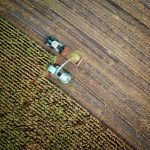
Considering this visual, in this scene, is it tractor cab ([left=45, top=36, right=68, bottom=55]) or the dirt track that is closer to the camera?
tractor cab ([left=45, top=36, right=68, bottom=55])

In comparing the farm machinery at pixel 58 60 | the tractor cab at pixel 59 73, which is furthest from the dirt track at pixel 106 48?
the tractor cab at pixel 59 73

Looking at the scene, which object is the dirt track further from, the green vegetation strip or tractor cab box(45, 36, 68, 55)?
the green vegetation strip

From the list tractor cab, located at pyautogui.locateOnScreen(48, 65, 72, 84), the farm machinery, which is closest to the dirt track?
the farm machinery

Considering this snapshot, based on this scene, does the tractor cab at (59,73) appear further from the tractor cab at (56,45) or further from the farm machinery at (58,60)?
the tractor cab at (56,45)

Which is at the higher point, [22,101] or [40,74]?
[40,74]

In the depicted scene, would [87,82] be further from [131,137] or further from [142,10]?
A: [142,10]

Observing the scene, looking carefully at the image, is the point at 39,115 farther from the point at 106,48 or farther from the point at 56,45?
the point at 106,48

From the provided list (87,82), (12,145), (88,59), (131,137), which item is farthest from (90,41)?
(12,145)
